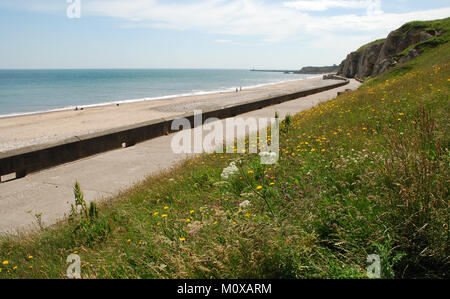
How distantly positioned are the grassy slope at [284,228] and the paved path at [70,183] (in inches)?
34.0

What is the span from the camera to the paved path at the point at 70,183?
16.1 feet

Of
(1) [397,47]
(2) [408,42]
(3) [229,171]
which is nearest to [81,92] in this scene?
(1) [397,47]

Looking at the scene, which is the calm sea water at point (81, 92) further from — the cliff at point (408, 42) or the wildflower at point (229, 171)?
the wildflower at point (229, 171)

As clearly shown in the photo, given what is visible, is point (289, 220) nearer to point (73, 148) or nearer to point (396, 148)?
point (396, 148)

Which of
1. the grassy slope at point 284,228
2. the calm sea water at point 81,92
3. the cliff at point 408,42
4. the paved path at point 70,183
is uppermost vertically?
the cliff at point 408,42

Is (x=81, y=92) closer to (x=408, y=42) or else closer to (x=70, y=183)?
(x=408, y=42)

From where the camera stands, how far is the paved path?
4.92m

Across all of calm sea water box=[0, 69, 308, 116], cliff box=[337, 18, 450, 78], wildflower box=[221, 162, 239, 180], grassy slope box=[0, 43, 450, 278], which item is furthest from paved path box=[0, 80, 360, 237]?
calm sea water box=[0, 69, 308, 116]

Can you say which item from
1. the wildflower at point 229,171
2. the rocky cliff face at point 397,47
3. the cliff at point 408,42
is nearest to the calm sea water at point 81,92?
the rocky cliff face at point 397,47

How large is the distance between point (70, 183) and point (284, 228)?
5.07m

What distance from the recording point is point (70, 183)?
20.8ft

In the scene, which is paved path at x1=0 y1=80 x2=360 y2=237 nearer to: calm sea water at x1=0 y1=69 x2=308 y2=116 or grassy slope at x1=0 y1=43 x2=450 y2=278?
grassy slope at x1=0 y1=43 x2=450 y2=278

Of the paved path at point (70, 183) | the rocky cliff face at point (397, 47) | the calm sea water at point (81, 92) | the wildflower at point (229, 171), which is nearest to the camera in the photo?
the wildflower at point (229, 171)
